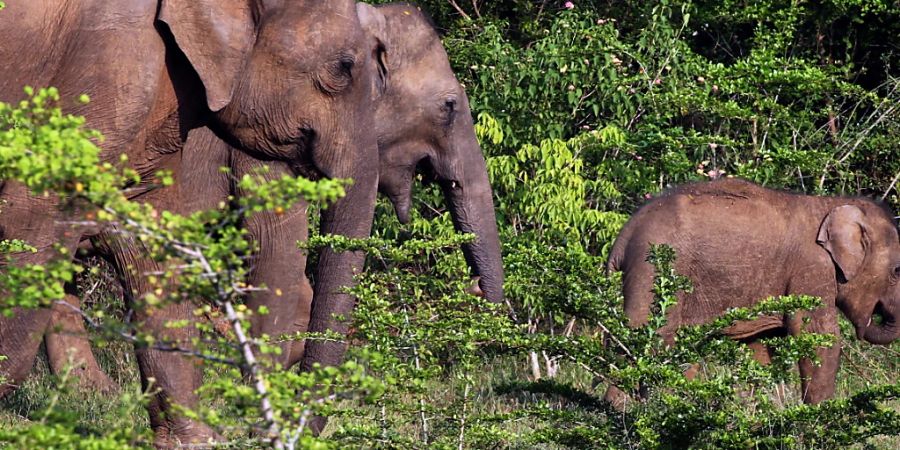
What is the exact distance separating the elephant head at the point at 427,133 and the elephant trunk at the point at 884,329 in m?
2.45

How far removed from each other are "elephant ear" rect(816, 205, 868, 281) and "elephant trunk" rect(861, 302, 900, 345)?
1.42ft

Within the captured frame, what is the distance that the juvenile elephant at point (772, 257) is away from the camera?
30.7 ft

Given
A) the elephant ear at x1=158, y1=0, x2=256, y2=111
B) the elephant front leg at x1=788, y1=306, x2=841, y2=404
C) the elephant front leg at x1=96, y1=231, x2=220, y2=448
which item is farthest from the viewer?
the elephant front leg at x1=788, y1=306, x2=841, y2=404

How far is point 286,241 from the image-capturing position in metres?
9.00

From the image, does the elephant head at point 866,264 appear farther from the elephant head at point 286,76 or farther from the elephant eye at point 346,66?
the elephant eye at point 346,66

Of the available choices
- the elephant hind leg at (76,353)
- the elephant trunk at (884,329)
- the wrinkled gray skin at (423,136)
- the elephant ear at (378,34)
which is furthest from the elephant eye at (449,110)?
the elephant trunk at (884,329)

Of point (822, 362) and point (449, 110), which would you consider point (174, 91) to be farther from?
point (822, 362)

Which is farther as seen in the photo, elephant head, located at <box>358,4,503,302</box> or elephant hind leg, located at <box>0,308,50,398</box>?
elephant head, located at <box>358,4,503,302</box>

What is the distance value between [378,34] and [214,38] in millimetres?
3004

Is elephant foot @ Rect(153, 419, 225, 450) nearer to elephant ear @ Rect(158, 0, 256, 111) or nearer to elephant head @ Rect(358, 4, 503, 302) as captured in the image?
elephant ear @ Rect(158, 0, 256, 111)

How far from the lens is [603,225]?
1102 cm

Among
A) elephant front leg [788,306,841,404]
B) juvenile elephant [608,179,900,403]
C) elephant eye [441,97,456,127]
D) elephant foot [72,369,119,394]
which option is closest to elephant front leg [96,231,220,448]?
elephant foot [72,369,119,394]

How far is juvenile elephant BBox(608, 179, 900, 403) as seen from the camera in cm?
937

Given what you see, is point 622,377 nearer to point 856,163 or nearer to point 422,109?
point 422,109
